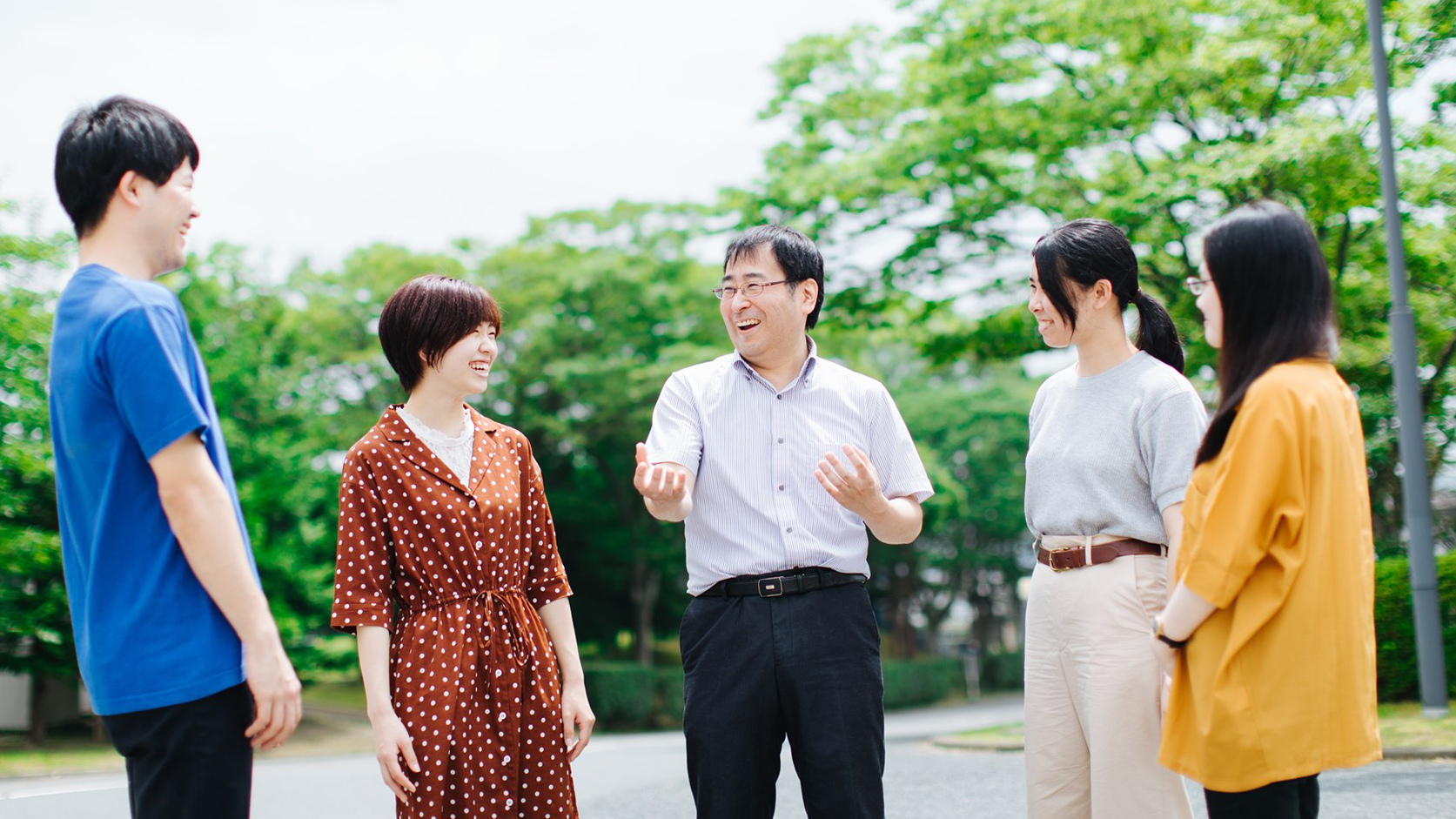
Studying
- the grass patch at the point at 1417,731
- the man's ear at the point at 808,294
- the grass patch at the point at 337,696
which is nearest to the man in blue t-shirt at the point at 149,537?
the man's ear at the point at 808,294

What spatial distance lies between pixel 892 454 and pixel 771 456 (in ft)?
1.12

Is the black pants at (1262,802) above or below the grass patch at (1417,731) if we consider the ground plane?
above

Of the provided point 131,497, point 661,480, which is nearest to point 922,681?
point 661,480

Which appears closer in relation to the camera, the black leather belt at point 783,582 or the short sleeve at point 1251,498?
the short sleeve at point 1251,498

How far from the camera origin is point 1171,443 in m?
2.86

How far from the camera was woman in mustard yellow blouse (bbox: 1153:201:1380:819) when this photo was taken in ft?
7.18

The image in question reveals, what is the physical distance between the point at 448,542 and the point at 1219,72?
32.2 feet

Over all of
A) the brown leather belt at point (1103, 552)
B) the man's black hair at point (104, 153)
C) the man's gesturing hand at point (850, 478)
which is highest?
the man's black hair at point (104, 153)

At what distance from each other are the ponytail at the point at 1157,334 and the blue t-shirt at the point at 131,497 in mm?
2393

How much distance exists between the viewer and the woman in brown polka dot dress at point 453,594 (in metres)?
2.54

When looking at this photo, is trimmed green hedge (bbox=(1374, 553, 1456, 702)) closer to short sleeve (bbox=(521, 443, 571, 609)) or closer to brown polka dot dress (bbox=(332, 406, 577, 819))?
short sleeve (bbox=(521, 443, 571, 609))

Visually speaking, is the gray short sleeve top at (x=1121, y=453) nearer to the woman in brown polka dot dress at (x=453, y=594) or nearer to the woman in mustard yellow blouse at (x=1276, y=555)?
the woman in mustard yellow blouse at (x=1276, y=555)

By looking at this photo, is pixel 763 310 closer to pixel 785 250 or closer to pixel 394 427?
pixel 785 250

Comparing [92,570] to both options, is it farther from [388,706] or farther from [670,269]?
[670,269]
